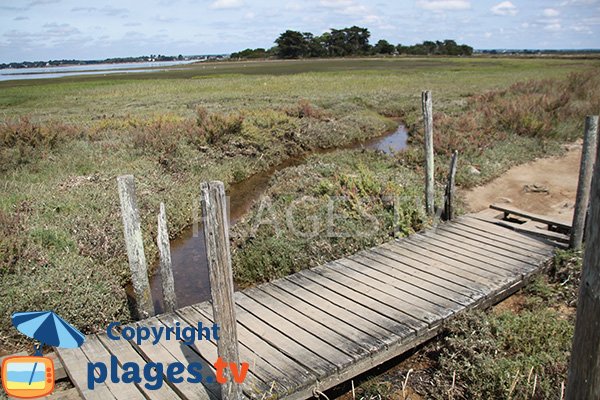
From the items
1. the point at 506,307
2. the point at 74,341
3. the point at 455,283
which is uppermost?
the point at 74,341

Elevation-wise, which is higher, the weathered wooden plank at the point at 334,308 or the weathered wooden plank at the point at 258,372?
the weathered wooden plank at the point at 258,372

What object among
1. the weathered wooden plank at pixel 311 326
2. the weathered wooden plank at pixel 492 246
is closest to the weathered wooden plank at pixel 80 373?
the weathered wooden plank at pixel 311 326

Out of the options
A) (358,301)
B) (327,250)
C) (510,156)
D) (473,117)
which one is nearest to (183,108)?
(473,117)

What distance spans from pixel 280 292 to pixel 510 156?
11787mm

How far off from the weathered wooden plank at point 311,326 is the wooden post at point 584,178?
4.66 meters

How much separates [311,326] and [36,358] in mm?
3097

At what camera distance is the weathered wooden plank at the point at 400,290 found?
19.8 ft

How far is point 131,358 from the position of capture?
5199 mm

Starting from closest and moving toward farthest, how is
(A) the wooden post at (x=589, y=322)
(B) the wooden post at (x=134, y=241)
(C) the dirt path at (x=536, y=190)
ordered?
(A) the wooden post at (x=589, y=322), (B) the wooden post at (x=134, y=241), (C) the dirt path at (x=536, y=190)

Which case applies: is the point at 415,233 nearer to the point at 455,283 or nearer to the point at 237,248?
the point at 455,283

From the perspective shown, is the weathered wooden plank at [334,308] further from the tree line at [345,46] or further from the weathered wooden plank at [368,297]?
the tree line at [345,46]

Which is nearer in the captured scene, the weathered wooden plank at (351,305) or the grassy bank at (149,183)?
the weathered wooden plank at (351,305)

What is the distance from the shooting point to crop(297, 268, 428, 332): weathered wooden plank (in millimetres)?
5793

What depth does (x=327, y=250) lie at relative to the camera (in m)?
8.50
